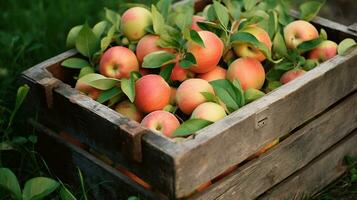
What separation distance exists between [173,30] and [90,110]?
42cm

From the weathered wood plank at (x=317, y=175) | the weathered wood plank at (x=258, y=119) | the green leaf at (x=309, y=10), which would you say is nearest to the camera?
the weathered wood plank at (x=258, y=119)

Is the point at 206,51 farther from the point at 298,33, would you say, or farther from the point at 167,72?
the point at 298,33

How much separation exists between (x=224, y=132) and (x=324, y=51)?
0.63 metres

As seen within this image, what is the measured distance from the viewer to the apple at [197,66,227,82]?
79.0 inches

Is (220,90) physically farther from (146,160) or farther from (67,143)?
(67,143)

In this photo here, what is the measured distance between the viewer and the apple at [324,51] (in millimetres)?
2139

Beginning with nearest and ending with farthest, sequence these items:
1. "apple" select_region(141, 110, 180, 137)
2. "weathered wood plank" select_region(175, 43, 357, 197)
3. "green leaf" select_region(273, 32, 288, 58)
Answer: "weathered wood plank" select_region(175, 43, 357, 197)
"apple" select_region(141, 110, 180, 137)
"green leaf" select_region(273, 32, 288, 58)

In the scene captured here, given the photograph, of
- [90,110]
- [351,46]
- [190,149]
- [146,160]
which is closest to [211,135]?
[190,149]

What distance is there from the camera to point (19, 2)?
3246 mm

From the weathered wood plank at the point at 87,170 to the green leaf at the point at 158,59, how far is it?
333mm

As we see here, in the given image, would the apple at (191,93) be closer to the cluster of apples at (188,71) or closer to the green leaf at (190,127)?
the cluster of apples at (188,71)

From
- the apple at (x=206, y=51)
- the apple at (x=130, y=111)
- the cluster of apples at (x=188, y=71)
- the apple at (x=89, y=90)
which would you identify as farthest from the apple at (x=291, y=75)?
the apple at (x=89, y=90)

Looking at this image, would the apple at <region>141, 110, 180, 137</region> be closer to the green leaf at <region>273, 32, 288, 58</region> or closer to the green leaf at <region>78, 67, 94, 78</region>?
the green leaf at <region>78, 67, 94, 78</region>

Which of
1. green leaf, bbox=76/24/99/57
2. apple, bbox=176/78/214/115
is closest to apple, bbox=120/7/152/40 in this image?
green leaf, bbox=76/24/99/57
